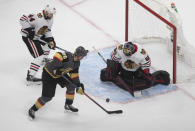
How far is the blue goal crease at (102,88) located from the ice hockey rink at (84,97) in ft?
0.31

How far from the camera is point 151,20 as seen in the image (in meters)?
7.93

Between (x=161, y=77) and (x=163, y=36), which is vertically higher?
(x=163, y=36)

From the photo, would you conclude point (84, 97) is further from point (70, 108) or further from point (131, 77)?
point (131, 77)

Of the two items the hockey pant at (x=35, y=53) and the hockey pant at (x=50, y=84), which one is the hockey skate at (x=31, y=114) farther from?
the hockey pant at (x=35, y=53)

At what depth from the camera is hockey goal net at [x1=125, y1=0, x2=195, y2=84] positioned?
7805mm

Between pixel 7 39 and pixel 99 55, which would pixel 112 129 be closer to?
pixel 99 55

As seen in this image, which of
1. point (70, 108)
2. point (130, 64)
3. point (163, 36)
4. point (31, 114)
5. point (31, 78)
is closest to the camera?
point (31, 114)

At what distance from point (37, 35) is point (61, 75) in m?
1.19

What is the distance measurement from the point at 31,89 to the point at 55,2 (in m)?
2.67

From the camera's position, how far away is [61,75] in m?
6.85

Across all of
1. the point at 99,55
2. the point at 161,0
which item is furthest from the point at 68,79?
the point at 161,0

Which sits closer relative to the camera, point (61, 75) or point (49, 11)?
point (61, 75)

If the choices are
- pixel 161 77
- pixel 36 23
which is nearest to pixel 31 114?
pixel 36 23

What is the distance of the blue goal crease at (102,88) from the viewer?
24.9ft
